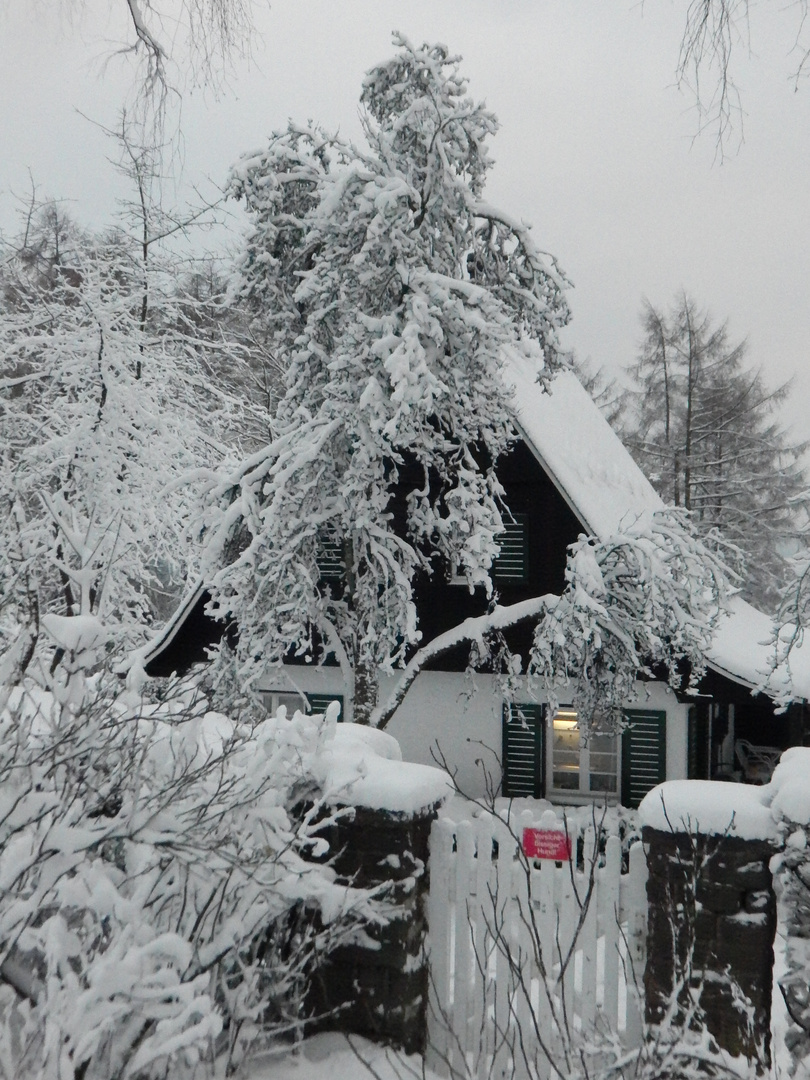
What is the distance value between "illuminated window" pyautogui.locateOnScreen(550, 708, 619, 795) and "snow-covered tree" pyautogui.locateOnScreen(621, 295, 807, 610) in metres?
13.4

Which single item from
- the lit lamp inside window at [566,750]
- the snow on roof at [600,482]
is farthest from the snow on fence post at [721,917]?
the lit lamp inside window at [566,750]

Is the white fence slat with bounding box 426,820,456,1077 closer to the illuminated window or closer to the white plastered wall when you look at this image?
the white plastered wall

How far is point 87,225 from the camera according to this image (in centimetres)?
2192

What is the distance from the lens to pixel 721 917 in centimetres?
373

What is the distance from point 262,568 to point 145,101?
7795mm

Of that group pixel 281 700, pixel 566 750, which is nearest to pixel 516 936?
pixel 566 750

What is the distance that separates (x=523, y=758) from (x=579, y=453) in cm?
513

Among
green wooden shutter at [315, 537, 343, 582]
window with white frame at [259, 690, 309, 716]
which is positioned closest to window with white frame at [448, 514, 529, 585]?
A: green wooden shutter at [315, 537, 343, 582]

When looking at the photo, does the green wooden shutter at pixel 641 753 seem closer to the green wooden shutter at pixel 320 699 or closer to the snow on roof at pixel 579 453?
the snow on roof at pixel 579 453

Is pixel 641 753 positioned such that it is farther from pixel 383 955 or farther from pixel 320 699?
pixel 383 955

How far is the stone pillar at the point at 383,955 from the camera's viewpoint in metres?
4.08

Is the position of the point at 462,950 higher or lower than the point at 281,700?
higher

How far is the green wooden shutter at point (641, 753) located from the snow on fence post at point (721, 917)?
1034 cm

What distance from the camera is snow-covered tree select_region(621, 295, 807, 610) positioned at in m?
26.5
